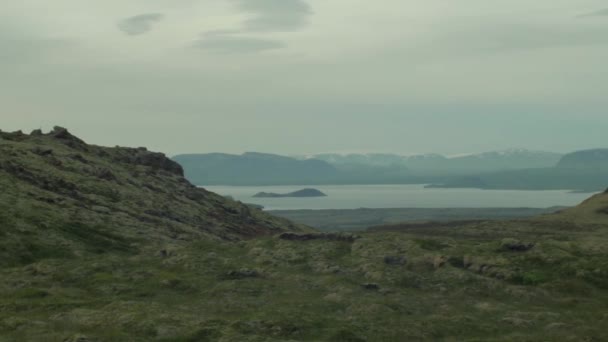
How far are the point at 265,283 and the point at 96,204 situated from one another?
161ft

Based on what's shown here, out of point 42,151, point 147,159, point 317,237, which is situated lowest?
point 317,237

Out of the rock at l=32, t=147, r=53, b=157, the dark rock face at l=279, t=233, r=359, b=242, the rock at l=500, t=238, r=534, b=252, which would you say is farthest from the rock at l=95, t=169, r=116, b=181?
the rock at l=500, t=238, r=534, b=252

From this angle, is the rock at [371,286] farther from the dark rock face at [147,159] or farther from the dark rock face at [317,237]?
the dark rock face at [147,159]

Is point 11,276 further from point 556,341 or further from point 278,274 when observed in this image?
point 556,341

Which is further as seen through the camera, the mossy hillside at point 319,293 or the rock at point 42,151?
the rock at point 42,151

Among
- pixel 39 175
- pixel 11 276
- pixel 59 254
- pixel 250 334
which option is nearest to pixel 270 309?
pixel 250 334

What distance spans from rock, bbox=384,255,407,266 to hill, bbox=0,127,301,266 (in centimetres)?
3073

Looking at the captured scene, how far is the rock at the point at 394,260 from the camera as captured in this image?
65625 millimetres

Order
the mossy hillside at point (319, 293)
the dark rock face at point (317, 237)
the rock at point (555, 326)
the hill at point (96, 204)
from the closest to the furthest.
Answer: the mossy hillside at point (319, 293) → the rock at point (555, 326) → the hill at point (96, 204) → the dark rock face at point (317, 237)

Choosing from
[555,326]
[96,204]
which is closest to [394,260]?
[555,326]

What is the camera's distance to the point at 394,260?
66.4 m

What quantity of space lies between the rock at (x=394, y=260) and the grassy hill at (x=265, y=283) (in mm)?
207

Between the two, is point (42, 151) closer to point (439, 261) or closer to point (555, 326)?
point (439, 261)

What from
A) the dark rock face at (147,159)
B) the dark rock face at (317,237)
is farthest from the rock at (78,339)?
the dark rock face at (147,159)
